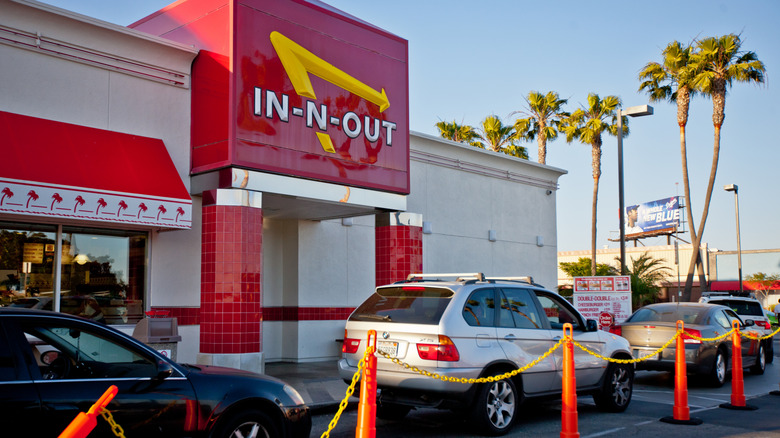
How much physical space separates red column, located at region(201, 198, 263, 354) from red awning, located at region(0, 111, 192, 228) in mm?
529

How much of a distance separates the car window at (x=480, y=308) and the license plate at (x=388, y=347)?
0.86 meters

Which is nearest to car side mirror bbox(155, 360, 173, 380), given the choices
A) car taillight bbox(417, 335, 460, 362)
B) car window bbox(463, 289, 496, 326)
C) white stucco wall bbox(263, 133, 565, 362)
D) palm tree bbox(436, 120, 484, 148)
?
car taillight bbox(417, 335, 460, 362)

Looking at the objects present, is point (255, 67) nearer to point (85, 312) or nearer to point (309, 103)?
point (309, 103)

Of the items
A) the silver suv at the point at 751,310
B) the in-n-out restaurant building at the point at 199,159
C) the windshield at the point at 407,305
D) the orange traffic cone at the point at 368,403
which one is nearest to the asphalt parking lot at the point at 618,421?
the windshield at the point at 407,305

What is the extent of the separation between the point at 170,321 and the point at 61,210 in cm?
219

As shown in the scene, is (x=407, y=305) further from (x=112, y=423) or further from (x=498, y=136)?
(x=498, y=136)

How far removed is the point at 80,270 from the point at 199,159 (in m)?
2.65

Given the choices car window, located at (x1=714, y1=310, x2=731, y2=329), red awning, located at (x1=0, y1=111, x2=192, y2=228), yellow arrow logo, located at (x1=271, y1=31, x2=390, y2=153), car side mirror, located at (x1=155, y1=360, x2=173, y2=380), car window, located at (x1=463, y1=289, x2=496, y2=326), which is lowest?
car window, located at (x1=714, y1=310, x2=731, y2=329)

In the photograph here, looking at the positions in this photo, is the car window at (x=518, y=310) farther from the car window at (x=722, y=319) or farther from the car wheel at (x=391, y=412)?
the car window at (x=722, y=319)

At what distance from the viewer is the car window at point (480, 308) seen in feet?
26.6

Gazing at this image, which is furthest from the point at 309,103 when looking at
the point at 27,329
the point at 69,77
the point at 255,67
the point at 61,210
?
the point at 27,329

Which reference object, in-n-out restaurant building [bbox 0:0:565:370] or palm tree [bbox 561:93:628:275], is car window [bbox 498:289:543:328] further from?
palm tree [bbox 561:93:628:275]

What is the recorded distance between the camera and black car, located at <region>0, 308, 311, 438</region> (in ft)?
15.7

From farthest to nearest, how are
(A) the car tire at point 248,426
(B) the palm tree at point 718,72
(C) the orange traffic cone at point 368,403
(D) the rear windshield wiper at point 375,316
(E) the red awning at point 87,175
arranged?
1. (B) the palm tree at point 718,72
2. (E) the red awning at point 87,175
3. (D) the rear windshield wiper at point 375,316
4. (A) the car tire at point 248,426
5. (C) the orange traffic cone at point 368,403
